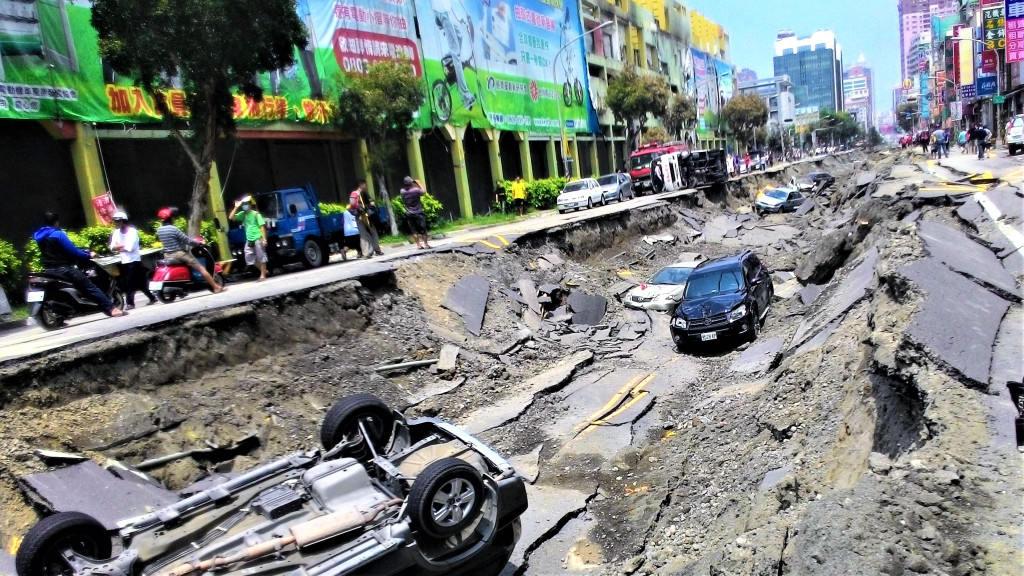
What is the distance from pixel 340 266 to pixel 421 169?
560 inches

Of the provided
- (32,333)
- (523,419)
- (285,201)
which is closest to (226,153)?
(285,201)

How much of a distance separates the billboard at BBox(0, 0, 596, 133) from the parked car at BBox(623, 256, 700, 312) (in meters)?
12.7

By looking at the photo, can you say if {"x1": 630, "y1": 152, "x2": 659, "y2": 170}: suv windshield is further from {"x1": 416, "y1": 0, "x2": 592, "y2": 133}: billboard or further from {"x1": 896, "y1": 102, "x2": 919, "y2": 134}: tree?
{"x1": 896, "y1": 102, "x2": 919, "y2": 134}: tree

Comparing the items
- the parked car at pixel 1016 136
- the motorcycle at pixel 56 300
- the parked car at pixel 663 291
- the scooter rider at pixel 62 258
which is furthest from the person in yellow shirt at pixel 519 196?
the scooter rider at pixel 62 258

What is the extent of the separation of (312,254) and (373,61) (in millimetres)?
12994

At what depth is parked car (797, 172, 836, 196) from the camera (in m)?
42.5

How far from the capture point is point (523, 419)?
1007 centimetres

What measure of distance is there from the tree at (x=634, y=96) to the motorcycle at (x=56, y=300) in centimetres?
4289

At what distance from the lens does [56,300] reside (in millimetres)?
10328

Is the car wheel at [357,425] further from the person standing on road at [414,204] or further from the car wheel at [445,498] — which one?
the person standing on road at [414,204]

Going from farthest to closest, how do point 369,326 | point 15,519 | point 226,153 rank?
point 226,153 → point 369,326 → point 15,519

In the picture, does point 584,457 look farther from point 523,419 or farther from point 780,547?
point 780,547

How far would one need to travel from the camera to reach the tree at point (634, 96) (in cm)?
4847

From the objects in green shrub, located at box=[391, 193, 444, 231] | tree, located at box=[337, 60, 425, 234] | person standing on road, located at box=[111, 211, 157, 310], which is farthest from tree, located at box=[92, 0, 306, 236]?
green shrub, located at box=[391, 193, 444, 231]
